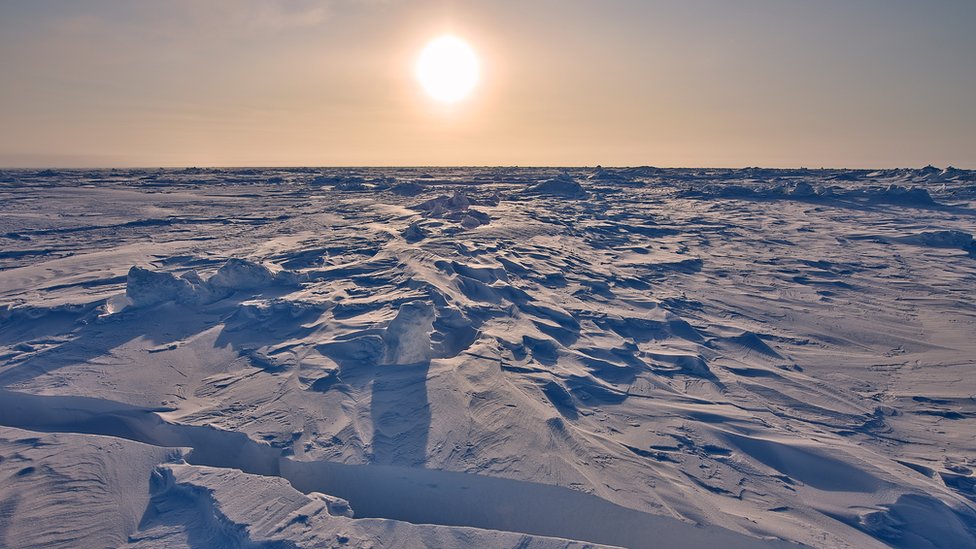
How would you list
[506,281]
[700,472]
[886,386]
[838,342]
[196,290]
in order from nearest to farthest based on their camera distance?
[700,472] → [886,386] → [838,342] → [196,290] → [506,281]

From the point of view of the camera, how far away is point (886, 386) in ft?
16.0

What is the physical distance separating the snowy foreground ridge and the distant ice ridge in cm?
3

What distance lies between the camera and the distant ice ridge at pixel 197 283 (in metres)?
6.21

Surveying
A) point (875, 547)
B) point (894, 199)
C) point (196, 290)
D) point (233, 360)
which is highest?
point (894, 199)

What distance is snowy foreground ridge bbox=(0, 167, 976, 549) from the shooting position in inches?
124

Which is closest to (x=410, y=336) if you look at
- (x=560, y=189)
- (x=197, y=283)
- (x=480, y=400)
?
(x=480, y=400)

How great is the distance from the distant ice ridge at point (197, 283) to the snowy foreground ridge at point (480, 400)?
0.11ft

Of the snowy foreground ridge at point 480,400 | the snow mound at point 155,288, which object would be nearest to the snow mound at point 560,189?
the snowy foreground ridge at point 480,400

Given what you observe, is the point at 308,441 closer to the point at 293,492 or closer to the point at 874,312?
the point at 293,492

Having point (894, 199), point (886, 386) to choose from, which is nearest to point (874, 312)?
point (886, 386)

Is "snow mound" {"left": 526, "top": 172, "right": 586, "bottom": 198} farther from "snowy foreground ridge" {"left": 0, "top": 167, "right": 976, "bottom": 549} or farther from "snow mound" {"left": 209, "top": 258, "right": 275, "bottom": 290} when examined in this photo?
"snow mound" {"left": 209, "top": 258, "right": 275, "bottom": 290}

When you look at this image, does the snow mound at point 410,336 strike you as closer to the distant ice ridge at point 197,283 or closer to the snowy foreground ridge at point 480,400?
the snowy foreground ridge at point 480,400

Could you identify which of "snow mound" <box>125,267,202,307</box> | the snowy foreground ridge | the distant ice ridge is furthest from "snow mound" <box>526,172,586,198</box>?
"snow mound" <box>125,267,202,307</box>

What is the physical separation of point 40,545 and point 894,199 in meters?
23.6
